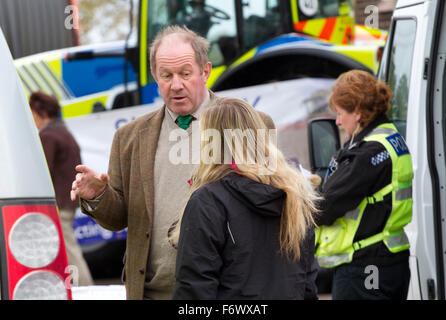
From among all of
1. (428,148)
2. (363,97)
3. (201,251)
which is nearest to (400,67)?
(363,97)

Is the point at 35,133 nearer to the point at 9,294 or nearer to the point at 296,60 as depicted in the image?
the point at 9,294

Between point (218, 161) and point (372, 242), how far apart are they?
141 centimetres

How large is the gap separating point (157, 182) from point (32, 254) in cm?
79

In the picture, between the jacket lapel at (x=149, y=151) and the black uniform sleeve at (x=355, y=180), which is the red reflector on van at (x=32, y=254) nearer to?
the jacket lapel at (x=149, y=151)

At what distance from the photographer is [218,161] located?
95.0 inches

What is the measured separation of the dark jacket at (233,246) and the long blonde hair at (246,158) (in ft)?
0.10

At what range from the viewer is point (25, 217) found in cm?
205

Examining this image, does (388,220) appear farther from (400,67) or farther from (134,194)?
(134,194)

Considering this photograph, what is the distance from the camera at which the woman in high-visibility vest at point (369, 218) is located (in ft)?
11.5

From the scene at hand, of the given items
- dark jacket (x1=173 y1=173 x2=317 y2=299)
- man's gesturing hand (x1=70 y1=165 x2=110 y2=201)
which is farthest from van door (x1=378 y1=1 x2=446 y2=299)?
man's gesturing hand (x1=70 y1=165 x2=110 y2=201)

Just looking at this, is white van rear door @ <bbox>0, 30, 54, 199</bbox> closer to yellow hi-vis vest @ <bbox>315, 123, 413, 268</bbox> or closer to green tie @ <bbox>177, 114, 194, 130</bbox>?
green tie @ <bbox>177, 114, 194, 130</bbox>

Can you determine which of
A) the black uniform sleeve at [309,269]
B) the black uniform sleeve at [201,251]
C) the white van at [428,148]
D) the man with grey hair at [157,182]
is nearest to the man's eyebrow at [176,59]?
the man with grey hair at [157,182]

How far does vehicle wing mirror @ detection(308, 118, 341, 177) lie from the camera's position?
162 inches
